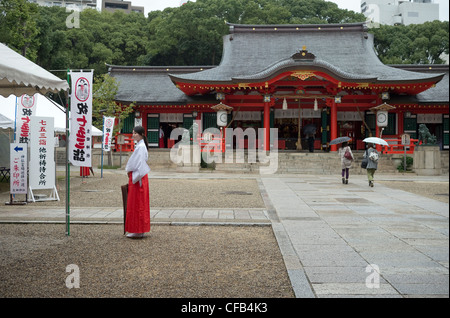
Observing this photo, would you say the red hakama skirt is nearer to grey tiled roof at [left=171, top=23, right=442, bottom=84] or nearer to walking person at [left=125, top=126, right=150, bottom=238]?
walking person at [left=125, top=126, right=150, bottom=238]

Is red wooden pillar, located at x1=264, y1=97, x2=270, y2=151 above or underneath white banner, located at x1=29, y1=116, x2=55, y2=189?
above

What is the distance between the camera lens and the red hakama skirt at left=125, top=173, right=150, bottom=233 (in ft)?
18.4

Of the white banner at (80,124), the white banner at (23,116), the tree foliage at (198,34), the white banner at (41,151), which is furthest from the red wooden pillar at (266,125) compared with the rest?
the tree foliage at (198,34)

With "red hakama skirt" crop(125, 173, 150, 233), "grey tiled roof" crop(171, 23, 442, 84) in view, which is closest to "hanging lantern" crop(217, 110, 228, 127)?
"grey tiled roof" crop(171, 23, 442, 84)

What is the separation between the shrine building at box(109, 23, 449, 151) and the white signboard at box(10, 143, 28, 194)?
1243cm

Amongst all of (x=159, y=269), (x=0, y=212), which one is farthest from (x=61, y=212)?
(x=159, y=269)

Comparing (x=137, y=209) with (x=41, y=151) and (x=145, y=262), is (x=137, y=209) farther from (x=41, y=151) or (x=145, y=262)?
(x=41, y=151)

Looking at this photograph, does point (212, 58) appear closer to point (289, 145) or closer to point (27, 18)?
point (289, 145)

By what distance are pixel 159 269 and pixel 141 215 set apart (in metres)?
1.53

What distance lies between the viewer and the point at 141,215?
5613 millimetres

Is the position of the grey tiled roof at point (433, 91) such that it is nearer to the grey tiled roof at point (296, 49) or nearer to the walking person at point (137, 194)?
the grey tiled roof at point (296, 49)

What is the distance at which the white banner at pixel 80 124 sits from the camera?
251 inches

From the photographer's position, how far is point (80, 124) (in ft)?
21.3

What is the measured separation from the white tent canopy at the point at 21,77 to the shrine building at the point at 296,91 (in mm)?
14443
